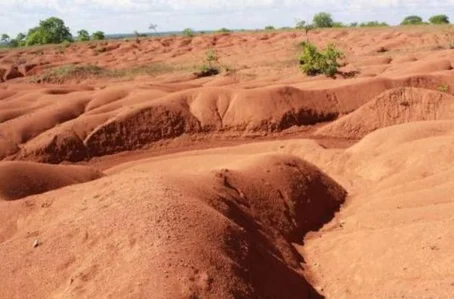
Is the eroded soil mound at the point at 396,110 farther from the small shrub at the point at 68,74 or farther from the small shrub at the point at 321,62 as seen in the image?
the small shrub at the point at 68,74

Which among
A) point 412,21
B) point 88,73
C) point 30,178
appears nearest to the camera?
point 30,178

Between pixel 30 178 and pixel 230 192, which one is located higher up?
pixel 230 192

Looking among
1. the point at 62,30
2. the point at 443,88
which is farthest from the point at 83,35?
the point at 443,88

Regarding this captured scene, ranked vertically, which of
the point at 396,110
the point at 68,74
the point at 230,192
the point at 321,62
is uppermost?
the point at 230,192

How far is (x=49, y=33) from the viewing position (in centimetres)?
7231

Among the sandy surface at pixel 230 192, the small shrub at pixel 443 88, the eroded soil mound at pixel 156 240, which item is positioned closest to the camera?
the eroded soil mound at pixel 156 240

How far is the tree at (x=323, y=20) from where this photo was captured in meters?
79.9

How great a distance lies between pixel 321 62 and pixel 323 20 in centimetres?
4961

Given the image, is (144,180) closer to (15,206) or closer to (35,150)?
(15,206)

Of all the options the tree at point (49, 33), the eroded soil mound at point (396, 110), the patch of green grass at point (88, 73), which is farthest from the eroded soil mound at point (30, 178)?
the tree at point (49, 33)

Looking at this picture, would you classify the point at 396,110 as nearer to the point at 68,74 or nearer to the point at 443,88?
the point at 443,88

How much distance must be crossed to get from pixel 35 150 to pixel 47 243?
43.3 ft

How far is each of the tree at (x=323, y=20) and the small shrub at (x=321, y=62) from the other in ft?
154

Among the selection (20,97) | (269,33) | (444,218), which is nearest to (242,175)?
(444,218)
